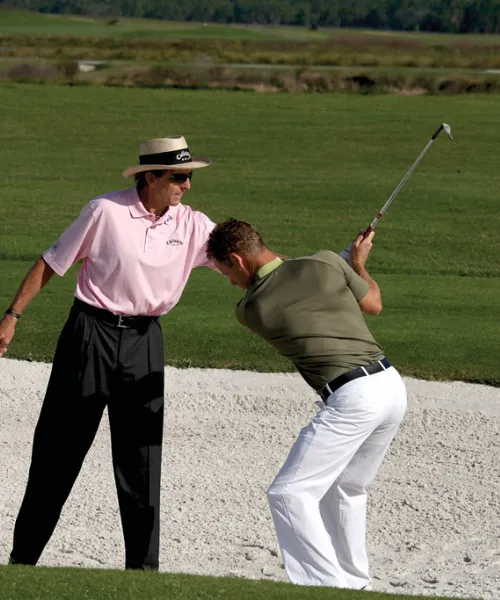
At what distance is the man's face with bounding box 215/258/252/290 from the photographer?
20.4 feet

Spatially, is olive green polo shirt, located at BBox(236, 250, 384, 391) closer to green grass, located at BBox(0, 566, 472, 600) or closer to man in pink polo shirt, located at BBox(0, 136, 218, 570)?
man in pink polo shirt, located at BBox(0, 136, 218, 570)

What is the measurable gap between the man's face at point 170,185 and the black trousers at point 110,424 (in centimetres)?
69

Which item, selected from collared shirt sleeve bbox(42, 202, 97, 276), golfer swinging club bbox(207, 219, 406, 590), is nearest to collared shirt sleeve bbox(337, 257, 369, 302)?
golfer swinging club bbox(207, 219, 406, 590)

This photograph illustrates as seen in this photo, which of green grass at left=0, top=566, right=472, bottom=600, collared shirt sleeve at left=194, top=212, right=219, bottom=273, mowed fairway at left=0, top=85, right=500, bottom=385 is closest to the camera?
green grass at left=0, top=566, right=472, bottom=600

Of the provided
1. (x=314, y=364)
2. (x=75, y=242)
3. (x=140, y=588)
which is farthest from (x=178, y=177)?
(x=140, y=588)

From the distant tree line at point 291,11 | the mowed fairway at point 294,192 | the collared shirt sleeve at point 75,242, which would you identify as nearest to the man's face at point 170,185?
the collared shirt sleeve at point 75,242

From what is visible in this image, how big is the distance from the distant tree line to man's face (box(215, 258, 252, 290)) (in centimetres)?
15711

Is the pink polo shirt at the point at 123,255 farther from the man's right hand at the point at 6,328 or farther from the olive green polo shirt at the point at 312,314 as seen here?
the olive green polo shirt at the point at 312,314

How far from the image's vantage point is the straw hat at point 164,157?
6875mm

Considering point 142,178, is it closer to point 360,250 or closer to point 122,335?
point 122,335

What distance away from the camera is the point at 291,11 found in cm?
18912

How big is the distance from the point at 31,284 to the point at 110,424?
2.88ft

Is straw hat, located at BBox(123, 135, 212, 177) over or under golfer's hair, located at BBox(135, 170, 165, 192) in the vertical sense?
over

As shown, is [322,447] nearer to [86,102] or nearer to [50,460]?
[50,460]
